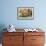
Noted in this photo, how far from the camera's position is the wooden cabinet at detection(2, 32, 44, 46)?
13.3ft

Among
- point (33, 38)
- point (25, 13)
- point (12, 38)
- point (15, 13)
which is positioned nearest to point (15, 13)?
point (15, 13)

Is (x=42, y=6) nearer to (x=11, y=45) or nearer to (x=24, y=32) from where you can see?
(x=24, y=32)

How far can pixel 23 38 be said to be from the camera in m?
4.05

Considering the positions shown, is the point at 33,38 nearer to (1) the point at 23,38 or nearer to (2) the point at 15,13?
(1) the point at 23,38

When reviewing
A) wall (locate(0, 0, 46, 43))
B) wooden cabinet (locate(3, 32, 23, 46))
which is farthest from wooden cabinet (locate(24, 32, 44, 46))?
wall (locate(0, 0, 46, 43))

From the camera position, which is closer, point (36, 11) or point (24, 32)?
point (24, 32)

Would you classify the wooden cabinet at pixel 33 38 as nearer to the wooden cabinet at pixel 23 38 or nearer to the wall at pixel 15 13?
the wooden cabinet at pixel 23 38

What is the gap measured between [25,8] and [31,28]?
0.72 m

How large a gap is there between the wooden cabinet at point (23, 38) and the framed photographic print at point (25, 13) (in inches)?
29.1

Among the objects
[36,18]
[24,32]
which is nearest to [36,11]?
[36,18]

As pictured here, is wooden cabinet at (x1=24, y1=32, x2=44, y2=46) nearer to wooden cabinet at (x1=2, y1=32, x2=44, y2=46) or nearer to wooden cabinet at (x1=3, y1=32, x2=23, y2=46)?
wooden cabinet at (x1=2, y1=32, x2=44, y2=46)

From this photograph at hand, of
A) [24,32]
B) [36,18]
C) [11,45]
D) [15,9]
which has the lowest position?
[11,45]

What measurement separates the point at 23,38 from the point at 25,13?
97cm

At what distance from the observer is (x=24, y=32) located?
404 cm
